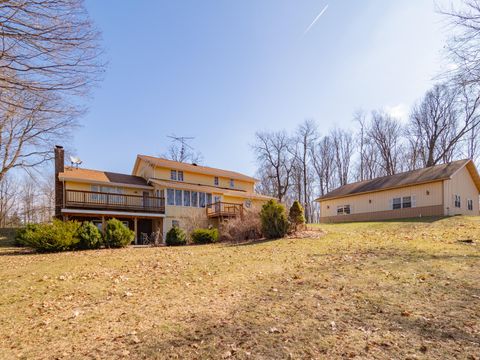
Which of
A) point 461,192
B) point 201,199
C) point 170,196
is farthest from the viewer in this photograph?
point 201,199

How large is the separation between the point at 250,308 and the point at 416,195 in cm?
2293

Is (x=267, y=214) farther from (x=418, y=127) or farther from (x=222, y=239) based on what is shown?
(x=418, y=127)

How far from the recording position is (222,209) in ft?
78.6

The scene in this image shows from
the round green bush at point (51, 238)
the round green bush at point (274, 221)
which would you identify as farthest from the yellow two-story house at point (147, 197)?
the round green bush at point (51, 238)

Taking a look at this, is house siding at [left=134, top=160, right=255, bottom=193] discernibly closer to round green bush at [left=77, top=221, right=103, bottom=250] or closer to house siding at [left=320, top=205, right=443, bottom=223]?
house siding at [left=320, top=205, right=443, bottom=223]

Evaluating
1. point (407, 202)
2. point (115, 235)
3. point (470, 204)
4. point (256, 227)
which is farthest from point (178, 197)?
point (470, 204)

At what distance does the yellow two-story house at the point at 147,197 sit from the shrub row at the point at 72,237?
5.50 metres

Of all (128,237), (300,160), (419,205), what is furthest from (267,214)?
(300,160)

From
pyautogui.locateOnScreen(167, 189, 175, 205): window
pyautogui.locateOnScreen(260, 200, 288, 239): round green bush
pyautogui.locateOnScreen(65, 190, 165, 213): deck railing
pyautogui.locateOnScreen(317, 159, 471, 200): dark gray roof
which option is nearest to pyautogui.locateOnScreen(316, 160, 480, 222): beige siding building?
pyautogui.locateOnScreen(317, 159, 471, 200): dark gray roof

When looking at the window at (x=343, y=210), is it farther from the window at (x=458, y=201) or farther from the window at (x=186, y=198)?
the window at (x=186, y=198)

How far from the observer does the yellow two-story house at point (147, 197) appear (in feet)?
67.0

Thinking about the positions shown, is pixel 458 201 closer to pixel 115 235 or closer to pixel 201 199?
pixel 201 199

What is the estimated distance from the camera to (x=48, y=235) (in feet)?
40.2

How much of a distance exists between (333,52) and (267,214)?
7.90 meters
